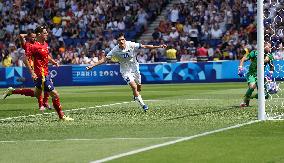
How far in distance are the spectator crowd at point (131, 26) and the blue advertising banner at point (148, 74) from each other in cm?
97

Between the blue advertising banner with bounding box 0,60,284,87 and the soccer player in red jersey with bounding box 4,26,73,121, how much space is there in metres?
22.3

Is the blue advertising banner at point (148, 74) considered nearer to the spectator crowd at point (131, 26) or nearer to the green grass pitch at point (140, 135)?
the spectator crowd at point (131, 26)

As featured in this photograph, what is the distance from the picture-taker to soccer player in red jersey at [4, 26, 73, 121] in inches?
774

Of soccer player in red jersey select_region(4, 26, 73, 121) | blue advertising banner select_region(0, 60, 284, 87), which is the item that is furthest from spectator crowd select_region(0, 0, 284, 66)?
soccer player in red jersey select_region(4, 26, 73, 121)

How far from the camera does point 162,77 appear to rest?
1795 inches

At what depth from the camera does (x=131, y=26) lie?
5238 centimetres

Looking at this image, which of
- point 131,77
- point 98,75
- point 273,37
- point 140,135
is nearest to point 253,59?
point 273,37

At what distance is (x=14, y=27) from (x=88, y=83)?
11.1 m

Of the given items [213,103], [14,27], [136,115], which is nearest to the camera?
[136,115]

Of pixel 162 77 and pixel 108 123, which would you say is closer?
pixel 108 123

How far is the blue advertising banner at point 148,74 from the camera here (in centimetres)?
4459

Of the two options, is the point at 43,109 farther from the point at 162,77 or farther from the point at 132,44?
the point at 162,77

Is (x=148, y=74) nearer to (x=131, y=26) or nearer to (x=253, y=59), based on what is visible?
(x=131, y=26)

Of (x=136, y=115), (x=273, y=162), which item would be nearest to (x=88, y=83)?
(x=136, y=115)
